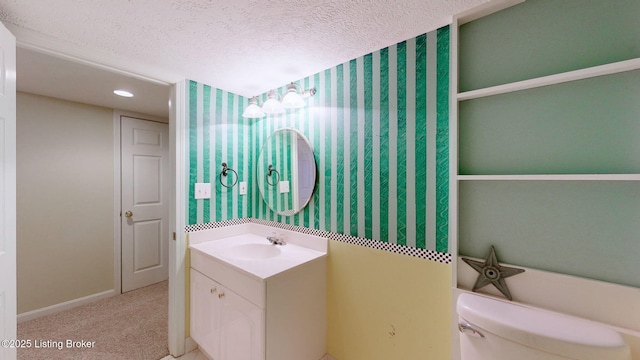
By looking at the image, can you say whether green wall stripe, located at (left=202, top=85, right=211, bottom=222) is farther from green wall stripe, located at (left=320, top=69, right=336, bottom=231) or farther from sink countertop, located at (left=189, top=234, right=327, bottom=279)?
green wall stripe, located at (left=320, top=69, right=336, bottom=231)

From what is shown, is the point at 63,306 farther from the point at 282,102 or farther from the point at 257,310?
→ the point at 282,102

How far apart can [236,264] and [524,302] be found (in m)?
1.42

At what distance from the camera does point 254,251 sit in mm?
1856

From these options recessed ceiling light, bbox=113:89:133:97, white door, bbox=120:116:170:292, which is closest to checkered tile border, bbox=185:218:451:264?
white door, bbox=120:116:170:292

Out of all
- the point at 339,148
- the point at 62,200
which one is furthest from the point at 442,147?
the point at 62,200

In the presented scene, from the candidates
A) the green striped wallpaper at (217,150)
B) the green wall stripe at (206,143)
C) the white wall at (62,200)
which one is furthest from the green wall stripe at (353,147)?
the white wall at (62,200)

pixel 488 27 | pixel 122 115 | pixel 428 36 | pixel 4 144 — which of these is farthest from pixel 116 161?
pixel 488 27

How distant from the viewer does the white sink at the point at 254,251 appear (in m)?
1.80

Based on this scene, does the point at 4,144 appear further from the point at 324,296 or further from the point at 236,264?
the point at 324,296

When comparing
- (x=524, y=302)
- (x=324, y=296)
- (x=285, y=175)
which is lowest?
(x=324, y=296)

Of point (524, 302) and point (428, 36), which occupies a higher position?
point (428, 36)

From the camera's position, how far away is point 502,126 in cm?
108

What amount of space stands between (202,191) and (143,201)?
4.86 ft

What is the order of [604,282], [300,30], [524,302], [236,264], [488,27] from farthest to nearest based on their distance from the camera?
[236,264] → [300,30] → [488,27] → [524,302] → [604,282]
